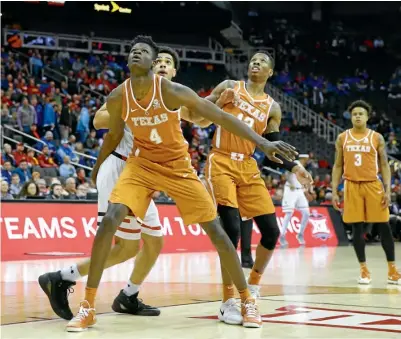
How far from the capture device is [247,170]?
729 centimetres

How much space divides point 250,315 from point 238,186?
1.77m

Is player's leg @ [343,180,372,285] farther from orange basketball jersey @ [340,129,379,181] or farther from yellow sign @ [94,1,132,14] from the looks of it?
yellow sign @ [94,1,132,14]

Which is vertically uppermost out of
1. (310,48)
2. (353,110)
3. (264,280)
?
(310,48)

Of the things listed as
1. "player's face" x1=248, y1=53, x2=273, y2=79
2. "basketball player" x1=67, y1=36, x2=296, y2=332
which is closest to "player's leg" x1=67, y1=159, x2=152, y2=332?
"basketball player" x1=67, y1=36, x2=296, y2=332

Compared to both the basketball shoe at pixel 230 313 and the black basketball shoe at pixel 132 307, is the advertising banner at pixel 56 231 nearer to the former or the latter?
the black basketball shoe at pixel 132 307

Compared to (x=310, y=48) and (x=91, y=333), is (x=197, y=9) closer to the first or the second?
(x=310, y=48)

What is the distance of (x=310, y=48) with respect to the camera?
3362cm

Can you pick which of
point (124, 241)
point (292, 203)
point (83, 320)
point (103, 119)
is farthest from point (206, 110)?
point (292, 203)

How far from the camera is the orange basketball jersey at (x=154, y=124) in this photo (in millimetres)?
5715

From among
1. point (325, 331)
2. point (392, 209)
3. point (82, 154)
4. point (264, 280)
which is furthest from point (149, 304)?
point (392, 209)

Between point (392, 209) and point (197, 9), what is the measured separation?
13.2 m

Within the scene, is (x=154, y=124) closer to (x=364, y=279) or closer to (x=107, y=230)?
(x=107, y=230)

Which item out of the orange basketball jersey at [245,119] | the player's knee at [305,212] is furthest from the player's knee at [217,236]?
the player's knee at [305,212]

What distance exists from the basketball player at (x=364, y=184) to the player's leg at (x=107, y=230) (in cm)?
420
